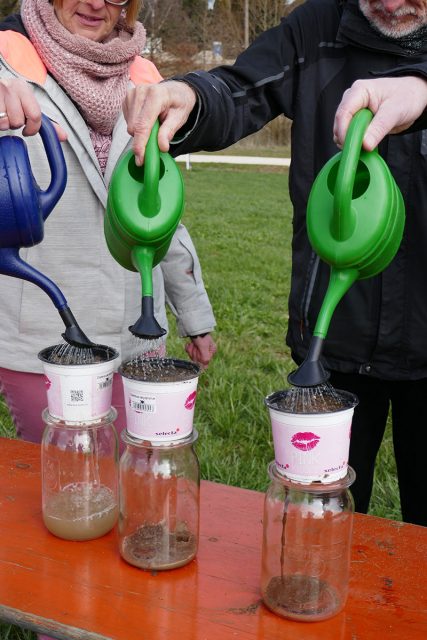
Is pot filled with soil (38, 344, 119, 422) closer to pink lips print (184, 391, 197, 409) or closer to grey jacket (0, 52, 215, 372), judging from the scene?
pink lips print (184, 391, 197, 409)

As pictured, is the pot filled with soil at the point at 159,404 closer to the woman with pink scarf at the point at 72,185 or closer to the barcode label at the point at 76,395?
the barcode label at the point at 76,395

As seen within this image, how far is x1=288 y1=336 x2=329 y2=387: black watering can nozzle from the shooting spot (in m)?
1.06

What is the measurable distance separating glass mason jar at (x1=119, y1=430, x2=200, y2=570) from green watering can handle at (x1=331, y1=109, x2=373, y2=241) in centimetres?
40

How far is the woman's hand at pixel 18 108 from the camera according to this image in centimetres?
134

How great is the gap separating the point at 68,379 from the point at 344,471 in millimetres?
450

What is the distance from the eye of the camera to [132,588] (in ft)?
3.96

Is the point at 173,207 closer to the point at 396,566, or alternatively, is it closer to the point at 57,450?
the point at 57,450

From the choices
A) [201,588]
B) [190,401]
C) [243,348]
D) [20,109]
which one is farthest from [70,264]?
[243,348]

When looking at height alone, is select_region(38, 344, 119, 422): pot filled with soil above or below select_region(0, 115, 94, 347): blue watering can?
below

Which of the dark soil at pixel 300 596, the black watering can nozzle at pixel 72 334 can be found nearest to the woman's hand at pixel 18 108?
the black watering can nozzle at pixel 72 334

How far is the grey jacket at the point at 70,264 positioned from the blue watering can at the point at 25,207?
500 millimetres

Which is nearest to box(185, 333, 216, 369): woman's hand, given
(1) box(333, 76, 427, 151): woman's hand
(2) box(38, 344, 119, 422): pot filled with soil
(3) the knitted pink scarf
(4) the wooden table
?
(3) the knitted pink scarf

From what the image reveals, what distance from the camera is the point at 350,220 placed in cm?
109

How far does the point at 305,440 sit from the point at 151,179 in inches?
17.6
